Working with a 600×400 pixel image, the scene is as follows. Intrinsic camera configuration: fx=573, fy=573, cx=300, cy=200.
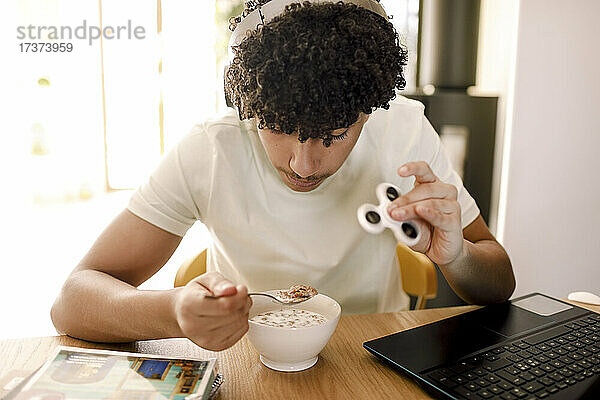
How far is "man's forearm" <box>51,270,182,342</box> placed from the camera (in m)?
0.90

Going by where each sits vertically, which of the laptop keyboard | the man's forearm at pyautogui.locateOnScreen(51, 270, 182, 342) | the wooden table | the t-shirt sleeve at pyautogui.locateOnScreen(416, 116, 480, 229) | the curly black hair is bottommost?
the wooden table

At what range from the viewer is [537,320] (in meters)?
1.06

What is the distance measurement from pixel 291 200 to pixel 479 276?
0.42m

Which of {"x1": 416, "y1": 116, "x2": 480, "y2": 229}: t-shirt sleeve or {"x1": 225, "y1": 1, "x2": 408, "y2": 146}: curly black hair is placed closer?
{"x1": 225, "y1": 1, "x2": 408, "y2": 146}: curly black hair

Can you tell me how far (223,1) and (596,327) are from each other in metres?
2.94

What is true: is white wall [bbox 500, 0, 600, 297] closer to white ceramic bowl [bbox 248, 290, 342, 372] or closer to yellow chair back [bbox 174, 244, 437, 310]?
yellow chair back [bbox 174, 244, 437, 310]

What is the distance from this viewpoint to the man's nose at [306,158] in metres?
0.97

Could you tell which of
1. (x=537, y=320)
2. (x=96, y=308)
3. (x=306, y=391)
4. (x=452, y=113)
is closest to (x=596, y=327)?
(x=537, y=320)

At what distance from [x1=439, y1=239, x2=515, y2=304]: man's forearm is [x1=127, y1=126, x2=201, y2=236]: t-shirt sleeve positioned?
0.54m

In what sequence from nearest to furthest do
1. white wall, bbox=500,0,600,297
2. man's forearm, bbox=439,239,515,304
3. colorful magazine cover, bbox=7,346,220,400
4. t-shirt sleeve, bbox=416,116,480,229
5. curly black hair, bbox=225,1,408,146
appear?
colorful magazine cover, bbox=7,346,220,400
curly black hair, bbox=225,1,408,146
man's forearm, bbox=439,239,515,304
t-shirt sleeve, bbox=416,116,480,229
white wall, bbox=500,0,600,297

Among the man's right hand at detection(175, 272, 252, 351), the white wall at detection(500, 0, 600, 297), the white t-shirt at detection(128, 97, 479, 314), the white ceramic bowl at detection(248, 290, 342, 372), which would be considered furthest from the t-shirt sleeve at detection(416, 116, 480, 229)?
the white wall at detection(500, 0, 600, 297)

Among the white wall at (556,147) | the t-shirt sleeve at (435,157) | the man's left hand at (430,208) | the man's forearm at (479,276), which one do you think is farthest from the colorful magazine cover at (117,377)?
the white wall at (556,147)

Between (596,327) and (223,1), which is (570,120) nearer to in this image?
(596,327)

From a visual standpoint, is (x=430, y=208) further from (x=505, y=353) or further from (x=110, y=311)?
(x=110, y=311)
